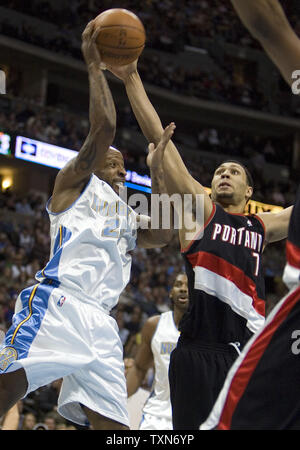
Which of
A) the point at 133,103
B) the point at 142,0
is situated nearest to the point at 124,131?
the point at 142,0

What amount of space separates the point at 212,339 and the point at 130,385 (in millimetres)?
2773

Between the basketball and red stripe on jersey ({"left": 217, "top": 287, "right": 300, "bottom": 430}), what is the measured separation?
1.81m

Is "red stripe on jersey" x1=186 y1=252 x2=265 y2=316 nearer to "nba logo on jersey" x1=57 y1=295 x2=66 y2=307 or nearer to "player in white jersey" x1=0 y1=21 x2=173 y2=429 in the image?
"player in white jersey" x1=0 y1=21 x2=173 y2=429

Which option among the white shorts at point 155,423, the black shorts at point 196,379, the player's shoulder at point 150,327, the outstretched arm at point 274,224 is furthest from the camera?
the player's shoulder at point 150,327

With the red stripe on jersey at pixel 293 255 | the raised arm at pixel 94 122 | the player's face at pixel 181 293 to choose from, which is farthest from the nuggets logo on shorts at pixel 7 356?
the player's face at pixel 181 293

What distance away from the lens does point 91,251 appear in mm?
3352

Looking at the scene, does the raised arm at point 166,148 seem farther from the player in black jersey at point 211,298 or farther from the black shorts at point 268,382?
the black shorts at point 268,382

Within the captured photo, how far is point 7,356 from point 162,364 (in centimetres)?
251

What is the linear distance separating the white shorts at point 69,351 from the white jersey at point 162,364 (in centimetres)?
196

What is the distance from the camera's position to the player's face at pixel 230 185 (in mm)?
3500

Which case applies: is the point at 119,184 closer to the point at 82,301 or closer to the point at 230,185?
the point at 230,185

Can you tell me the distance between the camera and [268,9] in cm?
190

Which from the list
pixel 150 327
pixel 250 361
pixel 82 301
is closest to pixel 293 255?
pixel 250 361

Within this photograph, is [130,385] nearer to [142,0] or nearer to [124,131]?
[124,131]
